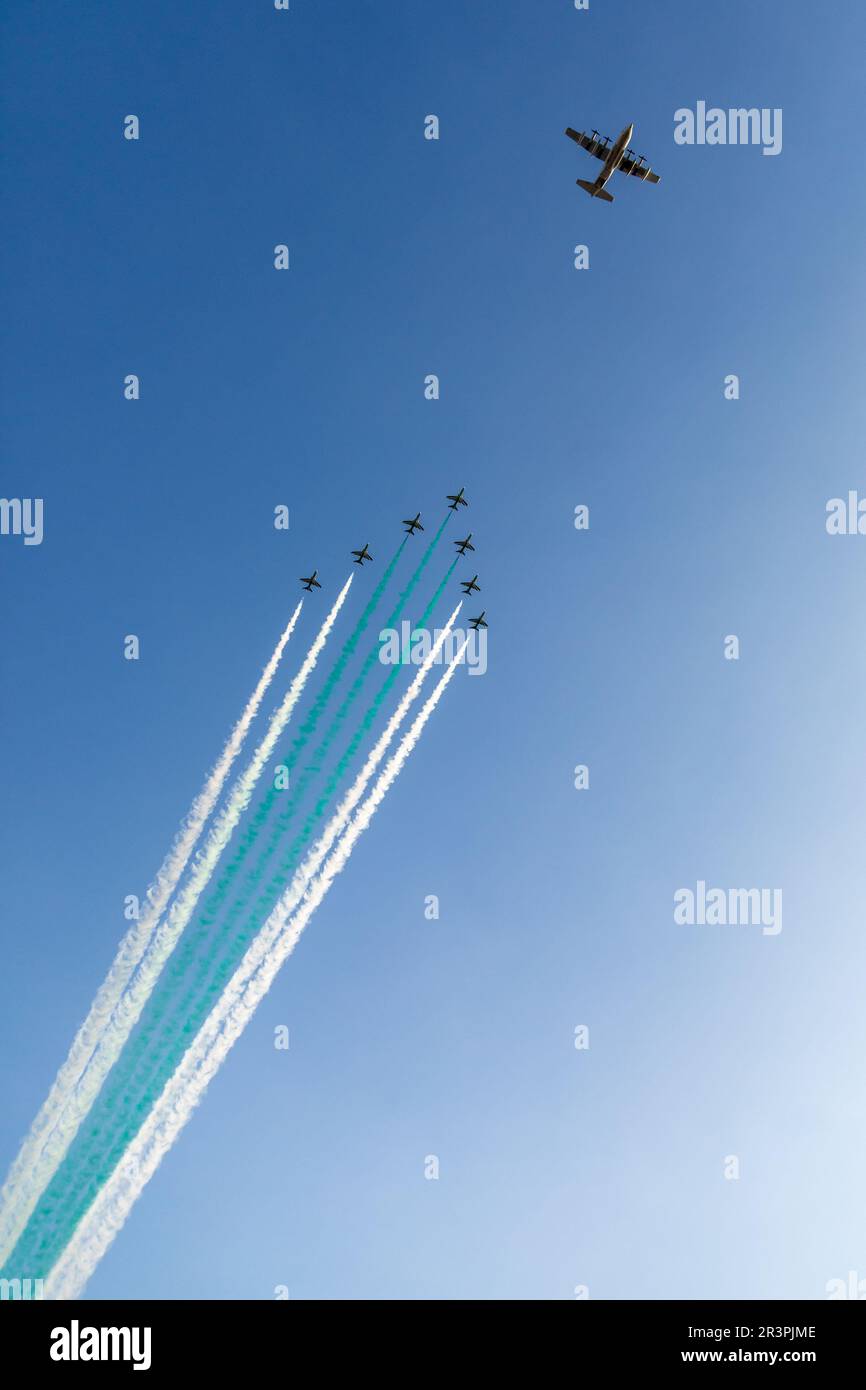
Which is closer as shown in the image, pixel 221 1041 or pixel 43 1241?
pixel 43 1241

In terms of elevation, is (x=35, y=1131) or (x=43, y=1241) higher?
(x=35, y=1131)

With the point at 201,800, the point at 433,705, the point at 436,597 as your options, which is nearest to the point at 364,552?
the point at 436,597

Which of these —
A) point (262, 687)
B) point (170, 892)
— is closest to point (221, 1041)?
point (170, 892)

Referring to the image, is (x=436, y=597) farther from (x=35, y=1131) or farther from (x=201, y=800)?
(x=35, y=1131)
